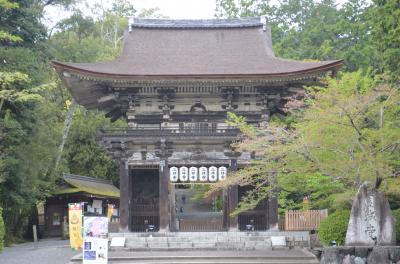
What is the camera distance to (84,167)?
36.4m

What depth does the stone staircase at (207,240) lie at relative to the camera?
59.5ft

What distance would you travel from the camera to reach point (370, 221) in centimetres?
1304

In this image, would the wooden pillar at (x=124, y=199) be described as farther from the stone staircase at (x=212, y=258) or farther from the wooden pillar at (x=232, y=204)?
the wooden pillar at (x=232, y=204)

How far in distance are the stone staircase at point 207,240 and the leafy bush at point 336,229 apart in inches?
153

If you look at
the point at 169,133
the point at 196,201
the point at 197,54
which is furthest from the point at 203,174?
the point at 196,201

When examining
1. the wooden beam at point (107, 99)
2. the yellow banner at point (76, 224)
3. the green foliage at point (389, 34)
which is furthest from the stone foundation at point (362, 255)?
the wooden beam at point (107, 99)

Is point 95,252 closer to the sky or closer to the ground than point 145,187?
closer to the ground

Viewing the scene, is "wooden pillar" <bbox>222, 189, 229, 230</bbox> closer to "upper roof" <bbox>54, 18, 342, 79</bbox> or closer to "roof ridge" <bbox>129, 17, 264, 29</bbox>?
"upper roof" <bbox>54, 18, 342, 79</bbox>

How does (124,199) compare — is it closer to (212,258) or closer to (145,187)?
(145,187)

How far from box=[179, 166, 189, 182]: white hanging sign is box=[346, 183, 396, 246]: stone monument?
24.2 feet

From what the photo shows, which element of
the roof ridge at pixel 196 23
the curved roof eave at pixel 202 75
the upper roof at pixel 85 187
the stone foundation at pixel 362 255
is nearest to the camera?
the stone foundation at pixel 362 255

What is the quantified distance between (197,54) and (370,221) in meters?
10.9

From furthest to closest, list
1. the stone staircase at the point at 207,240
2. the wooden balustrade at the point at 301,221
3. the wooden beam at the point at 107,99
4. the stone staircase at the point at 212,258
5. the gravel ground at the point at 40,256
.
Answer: the wooden beam at the point at 107,99, the wooden balustrade at the point at 301,221, the stone staircase at the point at 207,240, the gravel ground at the point at 40,256, the stone staircase at the point at 212,258

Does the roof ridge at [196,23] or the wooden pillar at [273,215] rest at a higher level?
the roof ridge at [196,23]
